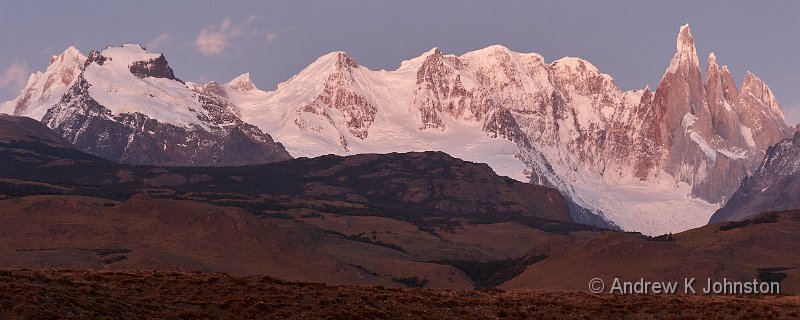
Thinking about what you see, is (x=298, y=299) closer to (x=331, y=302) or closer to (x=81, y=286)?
(x=331, y=302)

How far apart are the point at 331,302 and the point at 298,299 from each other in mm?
3094

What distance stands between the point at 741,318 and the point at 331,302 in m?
42.9

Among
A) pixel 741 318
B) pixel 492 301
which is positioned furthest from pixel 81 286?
pixel 741 318

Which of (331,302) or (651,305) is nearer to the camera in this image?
(331,302)

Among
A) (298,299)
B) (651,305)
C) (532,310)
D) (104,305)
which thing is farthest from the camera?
(651,305)

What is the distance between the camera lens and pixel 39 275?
414 ft

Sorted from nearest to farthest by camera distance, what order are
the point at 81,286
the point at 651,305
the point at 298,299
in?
the point at 81,286 → the point at 298,299 → the point at 651,305

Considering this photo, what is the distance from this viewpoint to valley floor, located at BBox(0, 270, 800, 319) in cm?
11031

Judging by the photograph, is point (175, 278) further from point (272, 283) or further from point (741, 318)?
point (741, 318)

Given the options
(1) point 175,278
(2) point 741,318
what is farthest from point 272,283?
(2) point 741,318

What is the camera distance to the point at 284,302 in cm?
12850

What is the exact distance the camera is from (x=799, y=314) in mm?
145375

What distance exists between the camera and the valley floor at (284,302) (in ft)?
362

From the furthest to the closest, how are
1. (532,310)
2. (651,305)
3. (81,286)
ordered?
(651,305)
(532,310)
(81,286)
